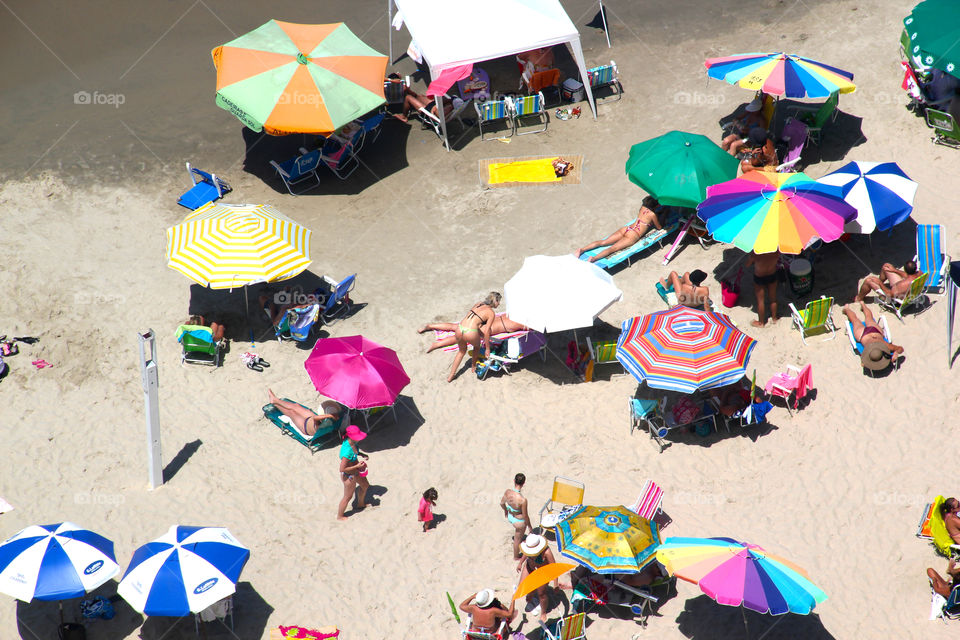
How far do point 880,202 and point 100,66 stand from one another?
53.3 ft

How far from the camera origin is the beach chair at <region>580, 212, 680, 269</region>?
16.3 meters

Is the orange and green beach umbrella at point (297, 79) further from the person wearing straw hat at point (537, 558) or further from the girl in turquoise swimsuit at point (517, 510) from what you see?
the person wearing straw hat at point (537, 558)

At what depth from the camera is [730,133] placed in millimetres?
18703

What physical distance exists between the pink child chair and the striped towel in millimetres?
2491

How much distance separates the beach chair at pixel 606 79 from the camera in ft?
65.4

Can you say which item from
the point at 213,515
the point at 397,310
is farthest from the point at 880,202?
the point at 213,515

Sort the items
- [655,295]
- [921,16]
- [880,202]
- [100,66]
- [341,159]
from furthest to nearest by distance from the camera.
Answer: [100,66]
[341,159]
[921,16]
[655,295]
[880,202]

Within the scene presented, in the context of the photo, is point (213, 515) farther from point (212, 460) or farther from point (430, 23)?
point (430, 23)

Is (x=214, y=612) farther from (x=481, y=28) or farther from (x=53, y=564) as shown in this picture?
(x=481, y=28)

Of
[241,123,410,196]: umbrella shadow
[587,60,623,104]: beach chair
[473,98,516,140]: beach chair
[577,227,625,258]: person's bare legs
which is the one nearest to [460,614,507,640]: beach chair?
[577,227,625,258]: person's bare legs

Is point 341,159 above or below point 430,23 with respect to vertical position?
below

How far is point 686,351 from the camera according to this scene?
518 inches

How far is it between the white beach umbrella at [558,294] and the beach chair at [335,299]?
2.74 meters

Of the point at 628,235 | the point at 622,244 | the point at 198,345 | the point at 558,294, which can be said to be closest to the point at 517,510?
the point at 558,294
